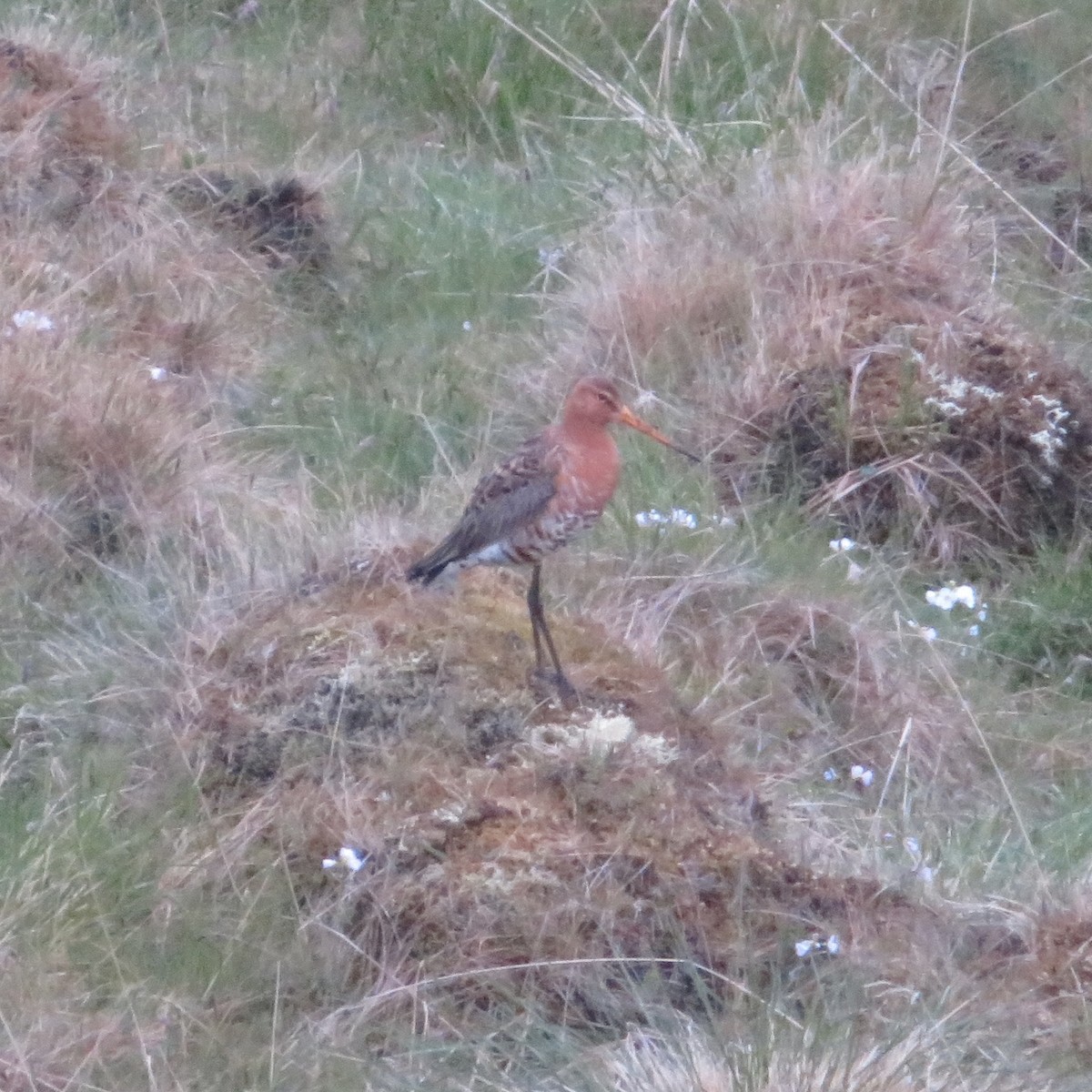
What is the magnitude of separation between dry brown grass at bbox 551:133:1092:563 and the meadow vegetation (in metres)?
0.02

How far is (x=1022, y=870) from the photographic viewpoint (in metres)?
4.18

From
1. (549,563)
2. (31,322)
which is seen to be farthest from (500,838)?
(31,322)

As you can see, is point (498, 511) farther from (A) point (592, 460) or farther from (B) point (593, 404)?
(B) point (593, 404)

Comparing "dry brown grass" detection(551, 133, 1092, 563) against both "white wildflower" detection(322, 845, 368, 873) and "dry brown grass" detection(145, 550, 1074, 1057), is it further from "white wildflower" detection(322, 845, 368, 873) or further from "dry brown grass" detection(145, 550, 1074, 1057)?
"white wildflower" detection(322, 845, 368, 873)

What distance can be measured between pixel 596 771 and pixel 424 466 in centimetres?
217

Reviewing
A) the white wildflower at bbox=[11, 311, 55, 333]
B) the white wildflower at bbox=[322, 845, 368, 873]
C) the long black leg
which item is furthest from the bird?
the white wildflower at bbox=[11, 311, 55, 333]

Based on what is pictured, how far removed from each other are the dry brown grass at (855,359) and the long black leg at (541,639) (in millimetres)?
1788

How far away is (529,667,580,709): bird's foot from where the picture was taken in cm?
433

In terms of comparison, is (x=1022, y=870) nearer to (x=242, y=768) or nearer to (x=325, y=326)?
(x=242, y=768)

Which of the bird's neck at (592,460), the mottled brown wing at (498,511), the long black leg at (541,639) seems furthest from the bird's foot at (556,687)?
the bird's neck at (592,460)

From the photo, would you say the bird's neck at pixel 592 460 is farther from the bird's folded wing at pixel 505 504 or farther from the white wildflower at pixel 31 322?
the white wildflower at pixel 31 322

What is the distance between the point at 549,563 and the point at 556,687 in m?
0.97

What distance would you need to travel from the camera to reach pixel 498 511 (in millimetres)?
4535

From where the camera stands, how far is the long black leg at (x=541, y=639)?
4.34 meters
